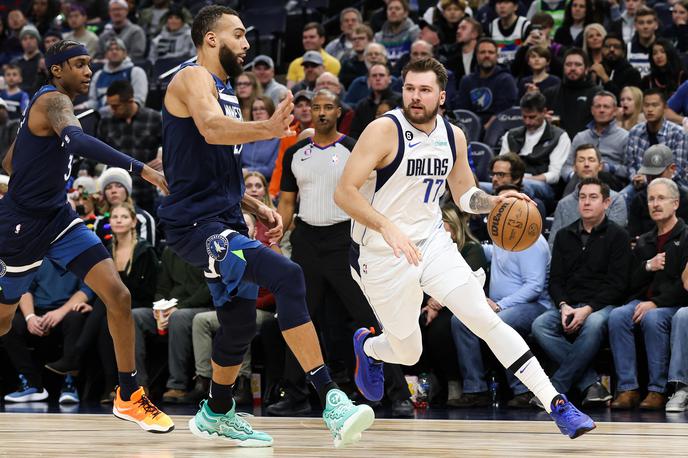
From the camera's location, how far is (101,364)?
9.11 metres

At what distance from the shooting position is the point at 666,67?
411 inches

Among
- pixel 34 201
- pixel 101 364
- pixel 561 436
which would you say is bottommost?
pixel 101 364

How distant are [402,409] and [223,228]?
289 cm

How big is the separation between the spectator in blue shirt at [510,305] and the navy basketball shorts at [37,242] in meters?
3.24

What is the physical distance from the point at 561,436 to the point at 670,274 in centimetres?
267

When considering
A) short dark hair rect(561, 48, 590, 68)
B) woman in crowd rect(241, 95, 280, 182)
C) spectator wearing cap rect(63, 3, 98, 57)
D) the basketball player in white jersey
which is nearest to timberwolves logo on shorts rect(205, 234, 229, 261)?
the basketball player in white jersey

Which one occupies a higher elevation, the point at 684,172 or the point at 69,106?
the point at 69,106

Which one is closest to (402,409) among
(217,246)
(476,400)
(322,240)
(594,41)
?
(476,400)

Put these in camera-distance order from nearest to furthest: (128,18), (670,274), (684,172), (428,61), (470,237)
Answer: (428,61) < (670,274) < (470,237) < (684,172) < (128,18)

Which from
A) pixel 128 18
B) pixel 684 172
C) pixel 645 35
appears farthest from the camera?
pixel 128 18

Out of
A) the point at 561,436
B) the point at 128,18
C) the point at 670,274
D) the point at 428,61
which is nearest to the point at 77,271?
the point at 428,61

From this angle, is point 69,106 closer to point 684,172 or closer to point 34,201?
point 34,201

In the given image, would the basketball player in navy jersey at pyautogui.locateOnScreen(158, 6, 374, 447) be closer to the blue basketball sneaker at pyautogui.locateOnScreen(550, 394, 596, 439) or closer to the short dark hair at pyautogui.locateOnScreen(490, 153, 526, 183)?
the blue basketball sneaker at pyautogui.locateOnScreen(550, 394, 596, 439)

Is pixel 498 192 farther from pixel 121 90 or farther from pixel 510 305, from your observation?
pixel 121 90
